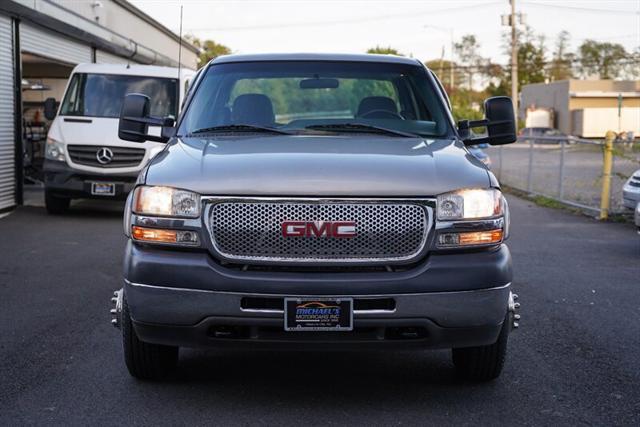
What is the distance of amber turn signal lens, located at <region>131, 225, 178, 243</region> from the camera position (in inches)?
185

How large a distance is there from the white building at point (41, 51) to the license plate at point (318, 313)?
40.9ft

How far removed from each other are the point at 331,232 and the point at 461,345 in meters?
0.84

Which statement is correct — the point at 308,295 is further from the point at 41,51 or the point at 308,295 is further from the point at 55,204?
the point at 41,51

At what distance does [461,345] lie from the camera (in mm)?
4766

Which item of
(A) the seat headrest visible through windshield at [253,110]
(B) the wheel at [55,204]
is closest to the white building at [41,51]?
(B) the wheel at [55,204]

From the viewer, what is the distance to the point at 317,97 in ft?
21.1

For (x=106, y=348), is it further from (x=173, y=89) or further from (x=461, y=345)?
(x=173, y=89)

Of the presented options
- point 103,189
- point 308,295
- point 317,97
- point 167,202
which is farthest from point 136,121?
point 103,189

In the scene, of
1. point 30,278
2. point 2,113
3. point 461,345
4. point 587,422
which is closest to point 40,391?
point 461,345

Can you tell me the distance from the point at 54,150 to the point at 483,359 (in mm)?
10869

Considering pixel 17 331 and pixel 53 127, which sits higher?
pixel 53 127

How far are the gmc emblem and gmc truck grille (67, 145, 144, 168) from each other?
34.1ft

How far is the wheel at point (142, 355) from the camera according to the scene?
508cm

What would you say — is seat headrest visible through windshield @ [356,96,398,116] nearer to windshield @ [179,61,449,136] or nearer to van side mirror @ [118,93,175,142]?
windshield @ [179,61,449,136]
